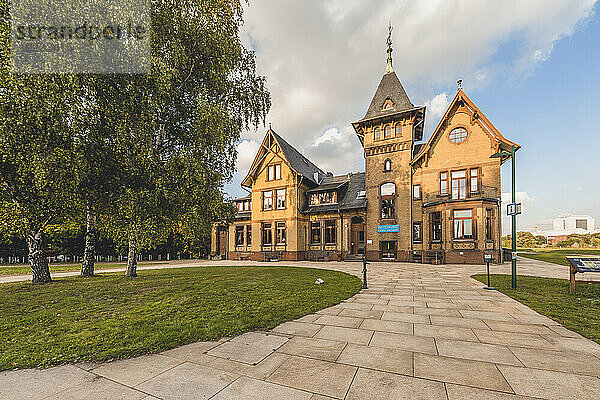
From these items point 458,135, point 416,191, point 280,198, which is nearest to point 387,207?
point 416,191

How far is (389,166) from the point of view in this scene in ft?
87.8

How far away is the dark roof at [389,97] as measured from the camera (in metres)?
26.8

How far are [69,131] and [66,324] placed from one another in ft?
21.6

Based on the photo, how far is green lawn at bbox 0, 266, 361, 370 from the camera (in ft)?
13.6

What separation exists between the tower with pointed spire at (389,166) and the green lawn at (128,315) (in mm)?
17210

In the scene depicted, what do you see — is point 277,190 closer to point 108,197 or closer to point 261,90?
point 261,90

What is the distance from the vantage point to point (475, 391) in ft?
9.78

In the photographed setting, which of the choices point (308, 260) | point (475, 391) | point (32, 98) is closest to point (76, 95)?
point (32, 98)

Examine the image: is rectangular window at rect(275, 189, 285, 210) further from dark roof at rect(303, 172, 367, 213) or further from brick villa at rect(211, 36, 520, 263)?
dark roof at rect(303, 172, 367, 213)

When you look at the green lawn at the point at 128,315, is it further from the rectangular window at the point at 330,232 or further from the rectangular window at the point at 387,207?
the rectangular window at the point at 330,232

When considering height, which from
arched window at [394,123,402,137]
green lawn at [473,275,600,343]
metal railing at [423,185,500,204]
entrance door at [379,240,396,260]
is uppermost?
arched window at [394,123,402,137]

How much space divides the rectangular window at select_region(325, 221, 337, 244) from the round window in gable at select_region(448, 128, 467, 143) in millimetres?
13680

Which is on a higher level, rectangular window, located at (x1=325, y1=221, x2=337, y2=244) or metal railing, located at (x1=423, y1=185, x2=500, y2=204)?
metal railing, located at (x1=423, y1=185, x2=500, y2=204)

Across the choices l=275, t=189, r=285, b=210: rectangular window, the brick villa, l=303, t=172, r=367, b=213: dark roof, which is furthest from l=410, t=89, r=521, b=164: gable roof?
l=275, t=189, r=285, b=210: rectangular window
